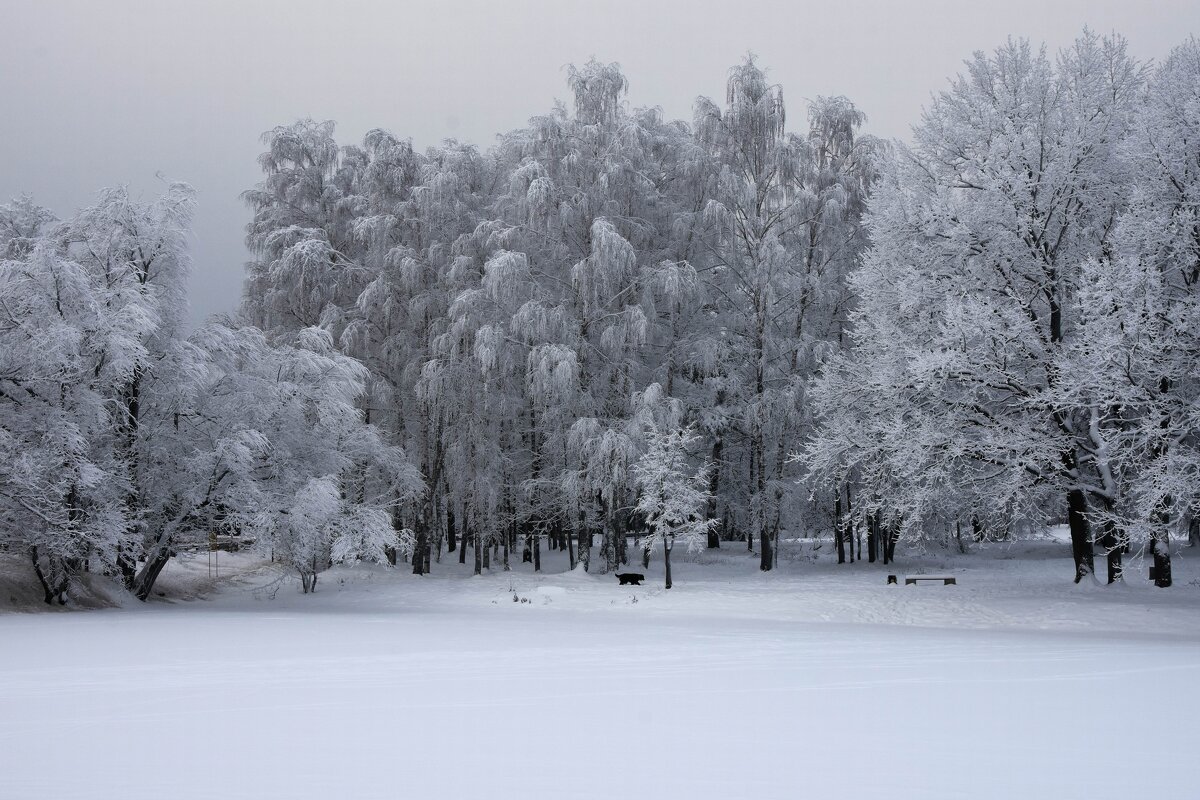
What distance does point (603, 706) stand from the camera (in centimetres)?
845

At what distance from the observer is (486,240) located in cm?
2753

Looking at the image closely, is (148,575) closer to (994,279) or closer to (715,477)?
(715,477)

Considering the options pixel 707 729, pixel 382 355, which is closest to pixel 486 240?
→ pixel 382 355

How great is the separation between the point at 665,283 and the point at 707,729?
1949 centimetres

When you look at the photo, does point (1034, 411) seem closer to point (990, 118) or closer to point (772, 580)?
point (990, 118)

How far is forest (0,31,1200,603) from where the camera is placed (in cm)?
1822

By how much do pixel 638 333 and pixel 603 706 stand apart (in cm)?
1789

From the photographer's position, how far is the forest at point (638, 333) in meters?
18.2

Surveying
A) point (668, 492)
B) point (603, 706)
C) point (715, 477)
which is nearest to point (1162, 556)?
point (668, 492)

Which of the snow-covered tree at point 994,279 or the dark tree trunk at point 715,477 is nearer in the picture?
the snow-covered tree at point 994,279

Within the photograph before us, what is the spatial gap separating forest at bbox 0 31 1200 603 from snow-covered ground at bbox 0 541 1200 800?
3.29 m

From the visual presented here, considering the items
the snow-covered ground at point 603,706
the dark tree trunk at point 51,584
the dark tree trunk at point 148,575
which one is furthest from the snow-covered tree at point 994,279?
the dark tree trunk at point 51,584

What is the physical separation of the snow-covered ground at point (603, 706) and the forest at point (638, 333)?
10.8ft

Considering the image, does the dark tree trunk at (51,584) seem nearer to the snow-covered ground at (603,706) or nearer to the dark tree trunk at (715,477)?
the snow-covered ground at (603,706)
